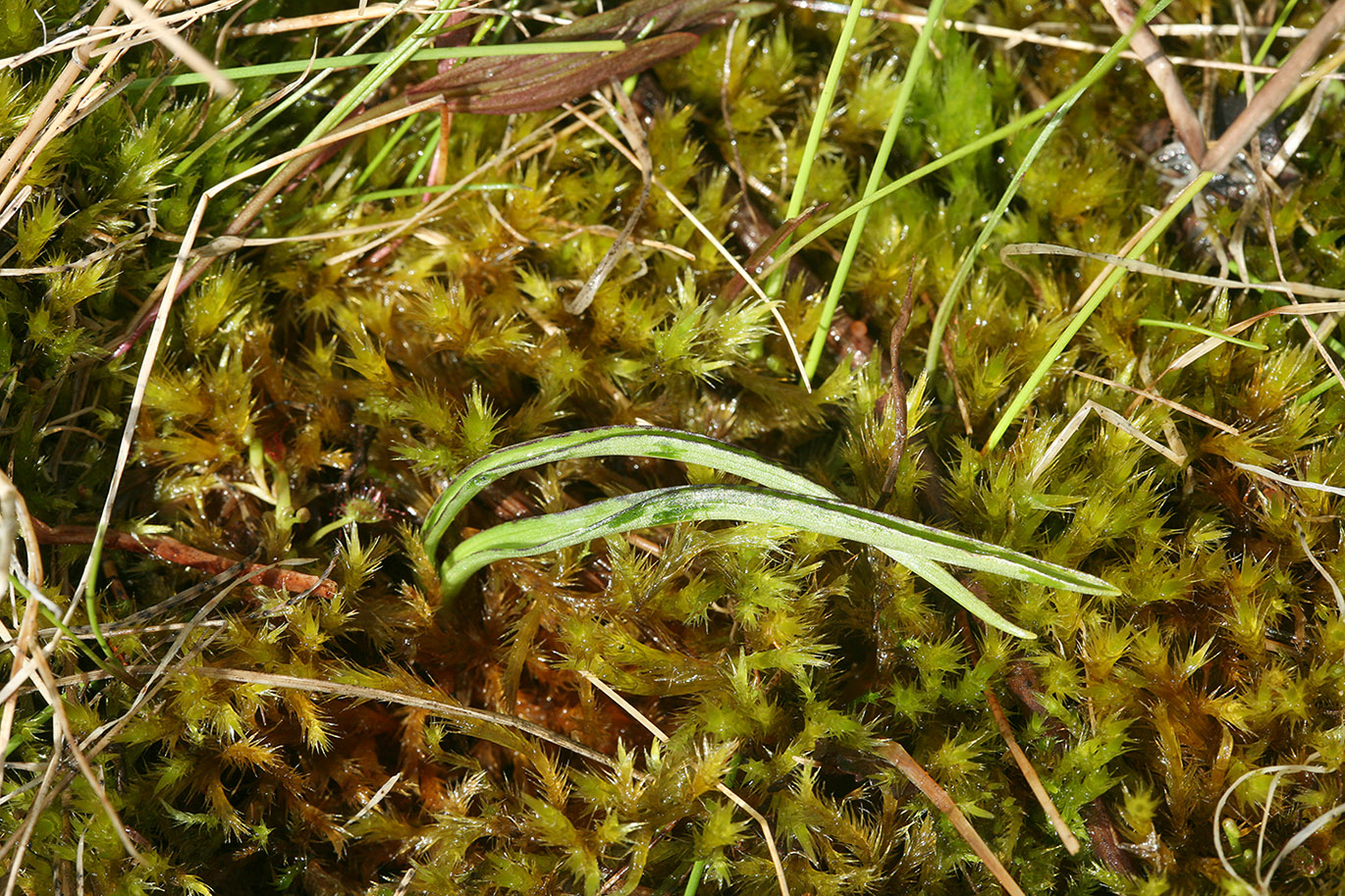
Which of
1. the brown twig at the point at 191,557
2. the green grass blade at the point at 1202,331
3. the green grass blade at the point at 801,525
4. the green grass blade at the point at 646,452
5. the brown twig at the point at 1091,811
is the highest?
the green grass blade at the point at 1202,331

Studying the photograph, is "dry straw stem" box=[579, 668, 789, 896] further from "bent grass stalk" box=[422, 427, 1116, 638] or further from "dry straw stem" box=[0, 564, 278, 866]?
"dry straw stem" box=[0, 564, 278, 866]

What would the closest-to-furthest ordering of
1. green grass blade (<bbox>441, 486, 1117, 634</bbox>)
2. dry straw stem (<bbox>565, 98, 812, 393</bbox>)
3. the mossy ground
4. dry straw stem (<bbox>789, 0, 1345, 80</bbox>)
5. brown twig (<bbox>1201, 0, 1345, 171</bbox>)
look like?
brown twig (<bbox>1201, 0, 1345, 171</bbox>) → green grass blade (<bbox>441, 486, 1117, 634</bbox>) → the mossy ground → dry straw stem (<bbox>565, 98, 812, 393</bbox>) → dry straw stem (<bbox>789, 0, 1345, 80</bbox>)

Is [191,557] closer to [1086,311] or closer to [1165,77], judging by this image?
[1086,311]

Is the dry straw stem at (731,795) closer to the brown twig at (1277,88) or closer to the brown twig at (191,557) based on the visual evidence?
the brown twig at (191,557)

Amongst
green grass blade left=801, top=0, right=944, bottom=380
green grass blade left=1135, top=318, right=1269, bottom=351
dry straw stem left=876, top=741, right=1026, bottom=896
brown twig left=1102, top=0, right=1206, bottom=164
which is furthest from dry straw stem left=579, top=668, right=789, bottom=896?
brown twig left=1102, top=0, right=1206, bottom=164

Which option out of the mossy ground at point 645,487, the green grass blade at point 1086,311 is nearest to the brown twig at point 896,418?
the mossy ground at point 645,487
